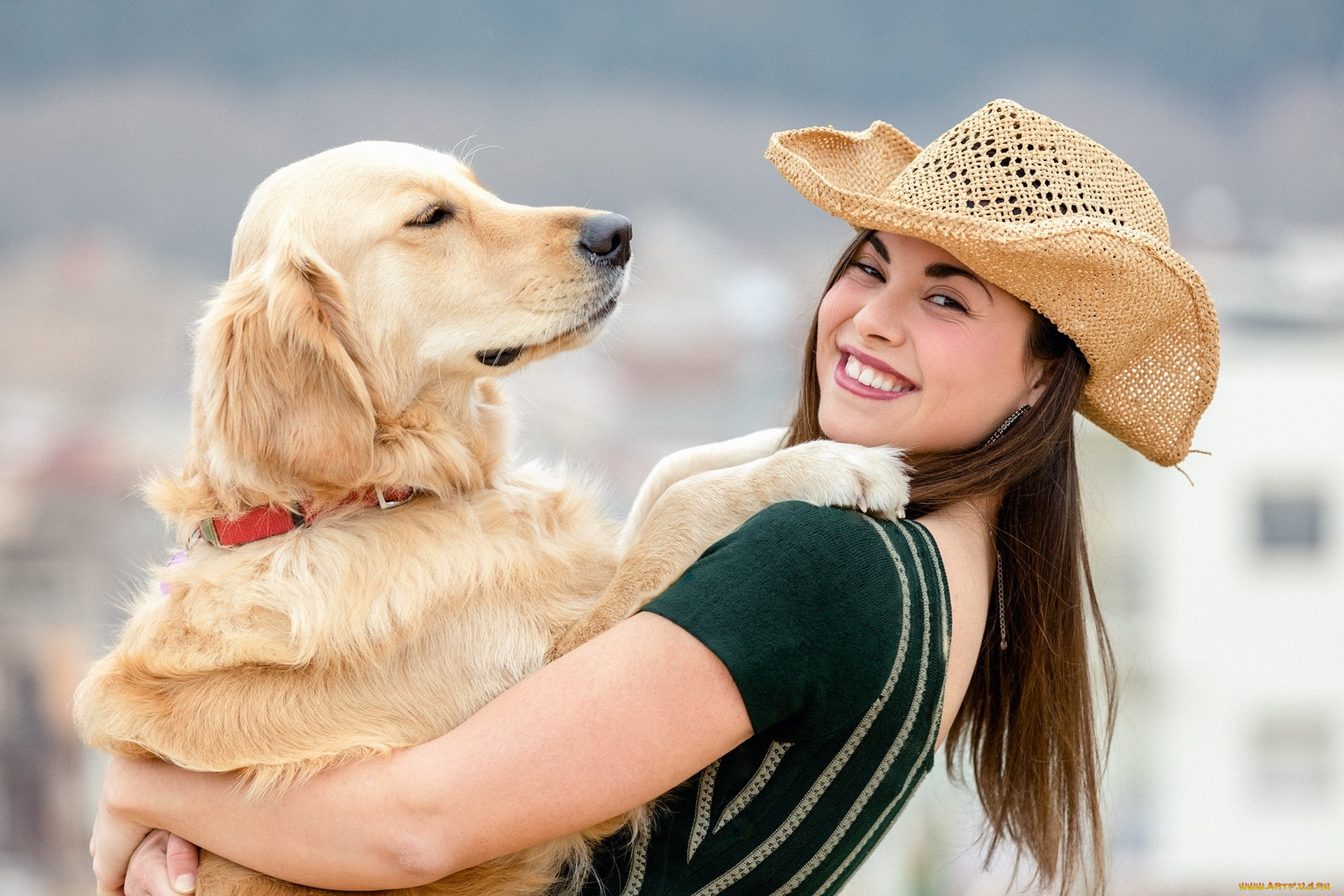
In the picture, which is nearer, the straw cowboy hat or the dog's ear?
the straw cowboy hat

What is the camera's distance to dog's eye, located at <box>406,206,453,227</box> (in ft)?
5.71

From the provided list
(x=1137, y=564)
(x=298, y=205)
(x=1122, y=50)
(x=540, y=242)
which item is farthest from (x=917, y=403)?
(x=1122, y=50)

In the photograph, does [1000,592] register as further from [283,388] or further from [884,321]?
[283,388]

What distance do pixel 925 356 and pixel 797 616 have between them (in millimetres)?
474

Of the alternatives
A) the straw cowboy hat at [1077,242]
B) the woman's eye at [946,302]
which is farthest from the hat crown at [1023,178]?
the woman's eye at [946,302]

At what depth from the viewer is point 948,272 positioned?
1.44 metres

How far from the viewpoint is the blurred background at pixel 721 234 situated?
6199 millimetres

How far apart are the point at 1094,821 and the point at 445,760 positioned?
3.36ft

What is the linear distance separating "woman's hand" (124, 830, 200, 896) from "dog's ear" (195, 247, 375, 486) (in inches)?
20.9

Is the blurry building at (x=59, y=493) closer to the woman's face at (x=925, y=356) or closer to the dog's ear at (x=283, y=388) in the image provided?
the dog's ear at (x=283, y=388)

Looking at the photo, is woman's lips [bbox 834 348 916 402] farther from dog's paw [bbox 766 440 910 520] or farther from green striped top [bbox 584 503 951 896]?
green striped top [bbox 584 503 951 896]

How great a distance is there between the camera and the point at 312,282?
1635mm

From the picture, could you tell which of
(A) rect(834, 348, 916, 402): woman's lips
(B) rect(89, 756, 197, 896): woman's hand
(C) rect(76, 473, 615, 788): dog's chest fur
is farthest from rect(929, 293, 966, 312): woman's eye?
(B) rect(89, 756, 197, 896): woman's hand

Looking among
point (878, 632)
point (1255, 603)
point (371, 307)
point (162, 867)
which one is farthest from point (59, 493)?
point (1255, 603)
